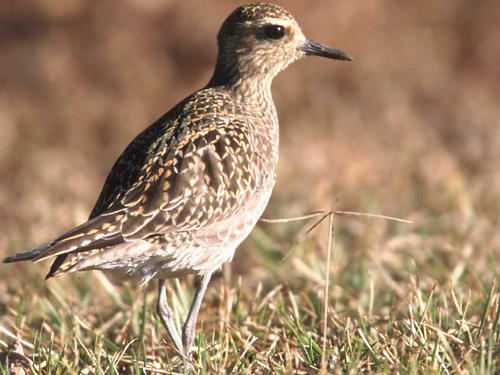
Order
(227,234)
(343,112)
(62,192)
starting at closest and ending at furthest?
(227,234)
(62,192)
(343,112)

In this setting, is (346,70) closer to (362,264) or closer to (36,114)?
(36,114)

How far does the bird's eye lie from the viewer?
211 inches

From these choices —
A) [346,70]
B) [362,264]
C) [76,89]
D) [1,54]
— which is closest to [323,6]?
[346,70]

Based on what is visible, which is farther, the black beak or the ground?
the black beak

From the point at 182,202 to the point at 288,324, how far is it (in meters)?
0.86

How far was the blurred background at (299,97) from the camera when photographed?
7.71 m

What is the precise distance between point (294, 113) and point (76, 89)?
3.12 metres

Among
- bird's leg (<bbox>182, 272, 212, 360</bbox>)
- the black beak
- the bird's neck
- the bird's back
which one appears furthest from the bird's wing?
the black beak

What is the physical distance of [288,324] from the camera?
4.22m

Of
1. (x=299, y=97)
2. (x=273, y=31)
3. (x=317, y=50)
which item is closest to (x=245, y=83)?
(x=273, y=31)

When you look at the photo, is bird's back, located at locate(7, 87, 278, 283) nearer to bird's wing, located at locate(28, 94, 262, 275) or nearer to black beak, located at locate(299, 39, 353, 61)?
bird's wing, located at locate(28, 94, 262, 275)

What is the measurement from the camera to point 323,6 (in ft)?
36.5

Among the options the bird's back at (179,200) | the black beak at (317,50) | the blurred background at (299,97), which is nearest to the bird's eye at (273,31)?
the black beak at (317,50)

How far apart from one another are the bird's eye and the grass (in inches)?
59.8
